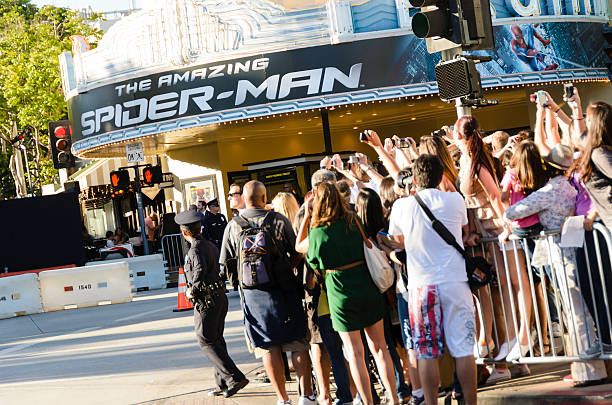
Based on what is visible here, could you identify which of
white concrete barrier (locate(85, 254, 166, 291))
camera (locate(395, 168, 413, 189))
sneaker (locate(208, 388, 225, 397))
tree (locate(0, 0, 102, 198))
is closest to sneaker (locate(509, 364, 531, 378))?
camera (locate(395, 168, 413, 189))

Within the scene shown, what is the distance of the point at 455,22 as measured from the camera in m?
8.12

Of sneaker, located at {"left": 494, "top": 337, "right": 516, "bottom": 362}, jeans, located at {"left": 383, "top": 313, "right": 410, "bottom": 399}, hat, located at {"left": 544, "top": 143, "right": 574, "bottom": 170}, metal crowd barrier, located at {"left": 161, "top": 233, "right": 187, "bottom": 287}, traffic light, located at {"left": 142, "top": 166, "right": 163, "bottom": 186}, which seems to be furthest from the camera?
metal crowd barrier, located at {"left": 161, "top": 233, "right": 187, "bottom": 287}

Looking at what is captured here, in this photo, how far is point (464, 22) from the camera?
320 inches

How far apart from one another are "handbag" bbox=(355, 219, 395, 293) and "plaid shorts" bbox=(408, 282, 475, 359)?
2.13 feet

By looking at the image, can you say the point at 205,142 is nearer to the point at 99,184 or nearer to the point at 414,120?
the point at 414,120

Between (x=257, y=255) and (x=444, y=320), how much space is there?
78.9 inches

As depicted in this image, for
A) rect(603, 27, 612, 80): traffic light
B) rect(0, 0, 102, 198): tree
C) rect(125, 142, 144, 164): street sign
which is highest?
rect(0, 0, 102, 198): tree

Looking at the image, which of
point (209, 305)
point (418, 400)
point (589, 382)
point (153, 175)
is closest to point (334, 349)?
point (418, 400)

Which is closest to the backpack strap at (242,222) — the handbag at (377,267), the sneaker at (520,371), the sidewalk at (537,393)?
the handbag at (377,267)

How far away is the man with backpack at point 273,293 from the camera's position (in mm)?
7543

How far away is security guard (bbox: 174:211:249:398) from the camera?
862cm

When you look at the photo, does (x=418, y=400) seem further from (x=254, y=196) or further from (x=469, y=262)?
(x=254, y=196)

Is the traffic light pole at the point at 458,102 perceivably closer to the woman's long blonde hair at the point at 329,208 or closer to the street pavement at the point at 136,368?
the woman's long blonde hair at the point at 329,208

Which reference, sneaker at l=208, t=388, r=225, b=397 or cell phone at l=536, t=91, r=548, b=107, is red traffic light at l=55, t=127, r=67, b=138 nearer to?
sneaker at l=208, t=388, r=225, b=397
